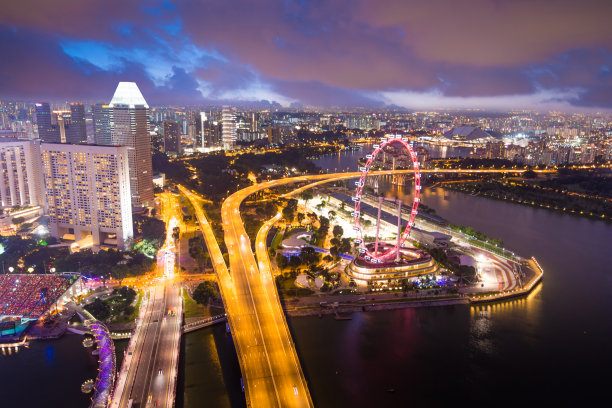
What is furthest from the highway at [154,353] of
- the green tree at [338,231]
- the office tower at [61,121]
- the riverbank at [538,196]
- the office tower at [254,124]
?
the office tower at [254,124]

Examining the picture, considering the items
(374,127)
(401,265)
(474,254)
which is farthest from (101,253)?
(374,127)

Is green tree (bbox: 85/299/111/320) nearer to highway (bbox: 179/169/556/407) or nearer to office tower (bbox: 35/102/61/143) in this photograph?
highway (bbox: 179/169/556/407)

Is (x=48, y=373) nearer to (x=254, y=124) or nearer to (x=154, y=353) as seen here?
(x=154, y=353)

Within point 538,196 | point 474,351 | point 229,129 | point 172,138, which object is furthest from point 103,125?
point 538,196

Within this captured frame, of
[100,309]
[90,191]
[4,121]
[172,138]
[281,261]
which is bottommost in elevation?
[100,309]

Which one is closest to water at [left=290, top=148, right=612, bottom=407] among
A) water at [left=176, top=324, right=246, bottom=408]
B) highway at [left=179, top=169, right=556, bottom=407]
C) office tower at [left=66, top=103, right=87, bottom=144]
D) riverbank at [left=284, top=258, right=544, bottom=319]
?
riverbank at [left=284, top=258, right=544, bottom=319]

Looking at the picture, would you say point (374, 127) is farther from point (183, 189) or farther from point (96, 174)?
point (96, 174)
